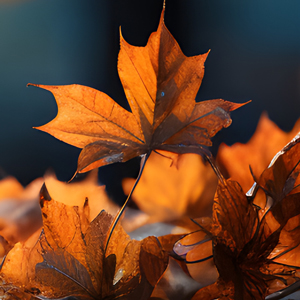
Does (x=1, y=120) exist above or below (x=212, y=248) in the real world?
above

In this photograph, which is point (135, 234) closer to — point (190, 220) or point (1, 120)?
point (190, 220)

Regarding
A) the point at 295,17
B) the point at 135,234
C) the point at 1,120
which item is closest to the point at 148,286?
the point at 135,234

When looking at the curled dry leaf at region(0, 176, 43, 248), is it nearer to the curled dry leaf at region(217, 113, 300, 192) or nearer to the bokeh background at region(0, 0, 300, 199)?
the bokeh background at region(0, 0, 300, 199)

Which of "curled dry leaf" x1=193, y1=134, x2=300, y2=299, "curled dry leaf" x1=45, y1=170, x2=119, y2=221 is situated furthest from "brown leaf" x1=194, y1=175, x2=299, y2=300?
"curled dry leaf" x1=45, y1=170, x2=119, y2=221

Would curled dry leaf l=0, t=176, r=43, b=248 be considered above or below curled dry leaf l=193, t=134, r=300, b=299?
above

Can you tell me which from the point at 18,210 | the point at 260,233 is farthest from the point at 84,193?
the point at 260,233

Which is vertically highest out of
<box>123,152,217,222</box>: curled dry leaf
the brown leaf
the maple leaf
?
the maple leaf
